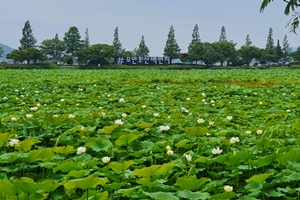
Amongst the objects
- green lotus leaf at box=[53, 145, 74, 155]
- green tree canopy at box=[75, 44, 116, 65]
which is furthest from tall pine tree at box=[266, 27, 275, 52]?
green lotus leaf at box=[53, 145, 74, 155]

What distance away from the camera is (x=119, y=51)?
62.9 metres

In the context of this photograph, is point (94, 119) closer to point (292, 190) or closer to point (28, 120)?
point (28, 120)

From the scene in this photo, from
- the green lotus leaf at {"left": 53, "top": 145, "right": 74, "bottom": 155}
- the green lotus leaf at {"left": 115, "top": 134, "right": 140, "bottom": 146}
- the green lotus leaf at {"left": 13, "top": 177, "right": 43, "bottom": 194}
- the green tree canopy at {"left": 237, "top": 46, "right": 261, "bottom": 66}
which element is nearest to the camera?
the green lotus leaf at {"left": 13, "top": 177, "right": 43, "bottom": 194}

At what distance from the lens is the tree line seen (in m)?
52.3

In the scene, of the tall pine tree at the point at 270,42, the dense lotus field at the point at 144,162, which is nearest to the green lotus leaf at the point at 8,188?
the dense lotus field at the point at 144,162

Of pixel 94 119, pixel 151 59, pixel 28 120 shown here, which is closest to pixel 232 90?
pixel 94 119

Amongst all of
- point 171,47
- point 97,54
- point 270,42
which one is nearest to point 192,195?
point 97,54

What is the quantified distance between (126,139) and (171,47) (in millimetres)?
56478

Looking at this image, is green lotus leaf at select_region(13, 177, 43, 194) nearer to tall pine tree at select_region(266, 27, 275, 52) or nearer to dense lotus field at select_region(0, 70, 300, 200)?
dense lotus field at select_region(0, 70, 300, 200)

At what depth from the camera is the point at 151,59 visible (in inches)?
2077

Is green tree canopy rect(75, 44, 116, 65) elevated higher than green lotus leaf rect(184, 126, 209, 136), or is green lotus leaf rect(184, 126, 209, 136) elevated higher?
green tree canopy rect(75, 44, 116, 65)

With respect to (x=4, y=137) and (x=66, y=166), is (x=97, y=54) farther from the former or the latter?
(x=66, y=166)

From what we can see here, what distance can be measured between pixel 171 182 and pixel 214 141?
64 centimetres

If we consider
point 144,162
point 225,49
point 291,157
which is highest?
point 225,49
